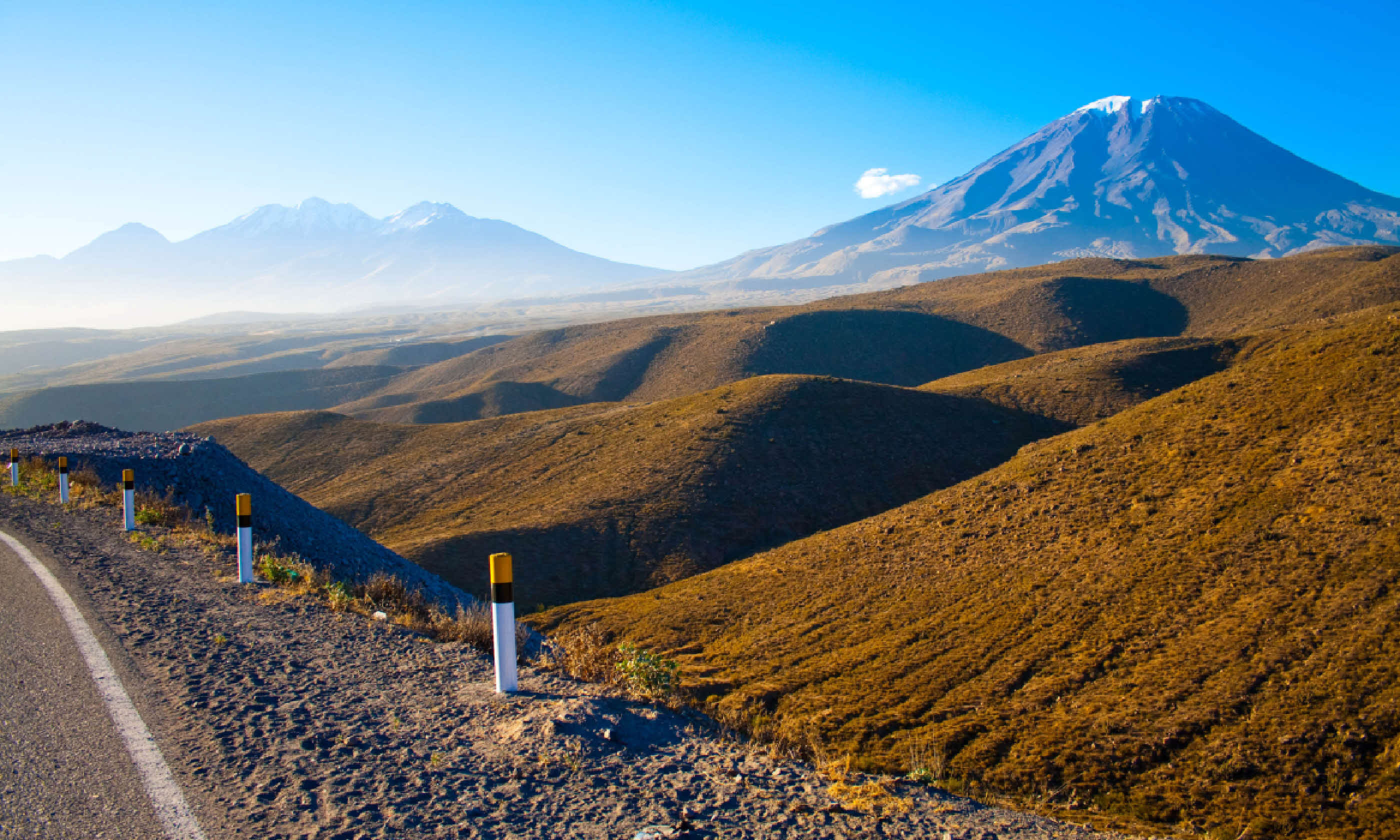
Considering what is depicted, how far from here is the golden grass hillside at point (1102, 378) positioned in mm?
42531

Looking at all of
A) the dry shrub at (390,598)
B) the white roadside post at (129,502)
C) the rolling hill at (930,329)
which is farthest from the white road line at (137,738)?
the rolling hill at (930,329)

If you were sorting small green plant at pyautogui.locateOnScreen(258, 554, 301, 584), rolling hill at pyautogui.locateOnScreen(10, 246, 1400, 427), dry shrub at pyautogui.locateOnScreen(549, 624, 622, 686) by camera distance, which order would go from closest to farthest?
dry shrub at pyautogui.locateOnScreen(549, 624, 622, 686)
small green plant at pyautogui.locateOnScreen(258, 554, 301, 584)
rolling hill at pyautogui.locateOnScreen(10, 246, 1400, 427)

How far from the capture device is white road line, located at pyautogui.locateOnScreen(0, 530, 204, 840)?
4.28 meters

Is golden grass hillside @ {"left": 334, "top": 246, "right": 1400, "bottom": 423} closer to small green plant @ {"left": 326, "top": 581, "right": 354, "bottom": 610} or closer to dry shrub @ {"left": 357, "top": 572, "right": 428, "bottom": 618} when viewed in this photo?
dry shrub @ {"left": 357, "top": 572, "right": 428, "bottom": 618}

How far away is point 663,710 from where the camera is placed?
22.8ft

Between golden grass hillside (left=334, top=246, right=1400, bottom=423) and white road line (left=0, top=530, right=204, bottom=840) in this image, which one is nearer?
white road line (left=0, top=530, right=204, bottom=840)

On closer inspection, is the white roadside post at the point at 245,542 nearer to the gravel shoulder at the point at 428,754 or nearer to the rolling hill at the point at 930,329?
the gravel shoulder at the point at 428,754

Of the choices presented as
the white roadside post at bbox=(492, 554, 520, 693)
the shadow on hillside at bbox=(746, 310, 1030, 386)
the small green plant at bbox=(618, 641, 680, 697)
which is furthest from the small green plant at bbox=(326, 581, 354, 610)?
the shadow on hillside at bbox=(746, 310, 1030, 386)

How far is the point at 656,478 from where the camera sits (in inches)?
1480

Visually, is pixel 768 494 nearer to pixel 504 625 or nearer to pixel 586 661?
pixel 586 661

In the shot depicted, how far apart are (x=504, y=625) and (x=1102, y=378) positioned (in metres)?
47.2

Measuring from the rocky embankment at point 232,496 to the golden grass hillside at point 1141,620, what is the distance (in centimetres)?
634

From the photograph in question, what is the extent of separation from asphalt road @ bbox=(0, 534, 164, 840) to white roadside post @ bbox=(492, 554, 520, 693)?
256 centimetres

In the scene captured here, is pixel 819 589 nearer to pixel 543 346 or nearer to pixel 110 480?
pixel 110 480
